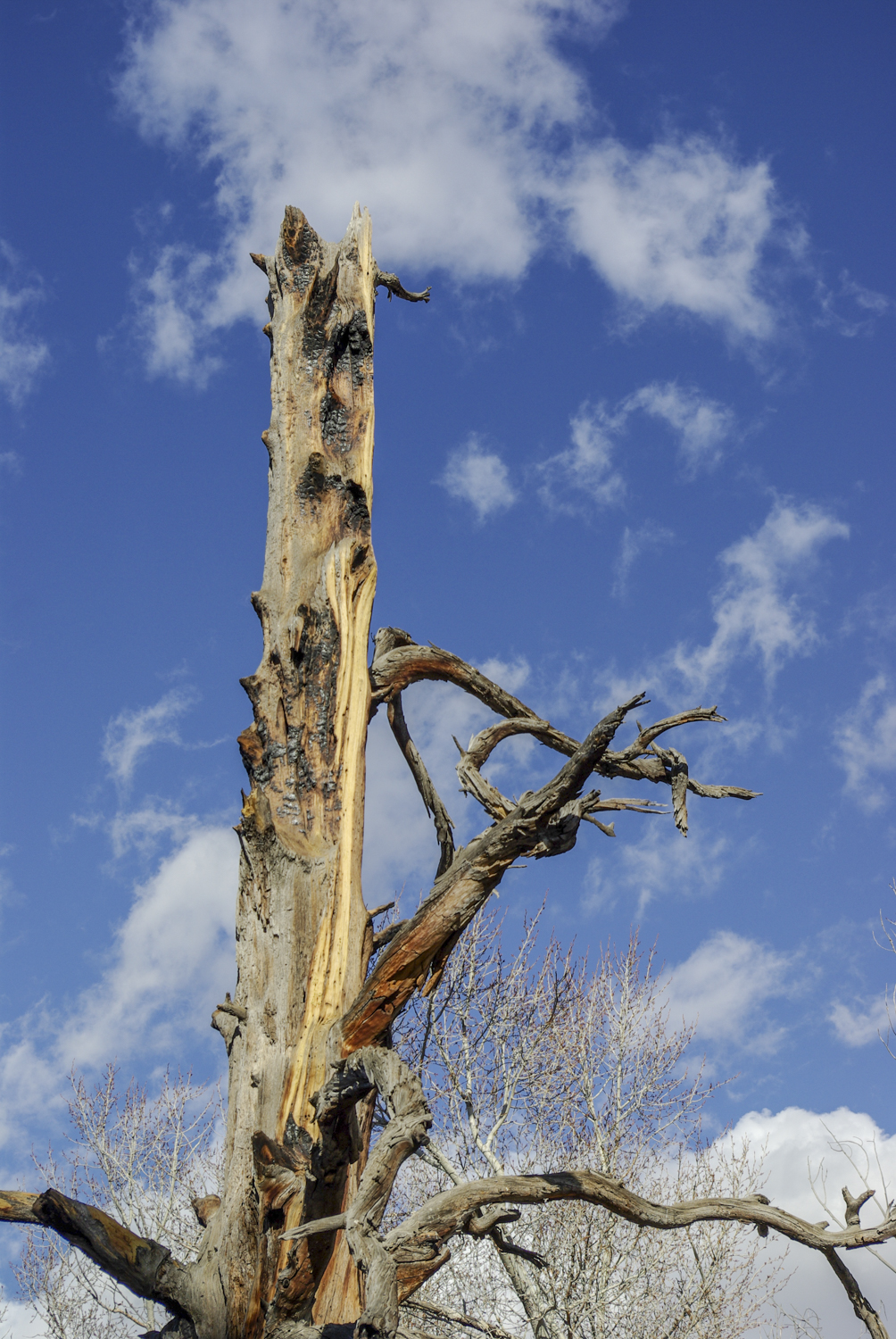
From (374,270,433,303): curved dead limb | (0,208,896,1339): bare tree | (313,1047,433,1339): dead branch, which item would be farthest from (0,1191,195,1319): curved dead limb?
(374,270,433,303): curved dead limb

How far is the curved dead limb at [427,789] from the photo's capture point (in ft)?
18.4

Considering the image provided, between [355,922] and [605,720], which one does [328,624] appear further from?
[605,720]

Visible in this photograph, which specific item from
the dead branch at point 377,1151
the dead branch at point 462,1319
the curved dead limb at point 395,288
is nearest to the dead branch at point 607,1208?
the dead branch at point 377,1151

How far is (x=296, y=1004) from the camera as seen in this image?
4.13m

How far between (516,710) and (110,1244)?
329 cm

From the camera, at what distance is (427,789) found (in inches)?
226

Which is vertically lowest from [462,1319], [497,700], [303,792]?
[462,1319]

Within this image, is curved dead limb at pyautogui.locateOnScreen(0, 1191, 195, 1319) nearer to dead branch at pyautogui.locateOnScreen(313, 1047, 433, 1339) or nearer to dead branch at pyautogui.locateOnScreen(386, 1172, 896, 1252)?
dead branch at pyautogui.locateOnScreen(313, 1047, 433, 1339)

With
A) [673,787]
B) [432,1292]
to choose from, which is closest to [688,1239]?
[432,1292]

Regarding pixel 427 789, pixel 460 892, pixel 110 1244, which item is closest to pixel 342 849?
pixel 460 892

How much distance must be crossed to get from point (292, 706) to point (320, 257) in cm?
287

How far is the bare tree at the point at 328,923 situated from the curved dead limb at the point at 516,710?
14 mm

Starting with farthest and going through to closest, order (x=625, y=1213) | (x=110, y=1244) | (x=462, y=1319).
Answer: (x=462, y=1319), (x=625, y=1213), (x=110, y=1244)

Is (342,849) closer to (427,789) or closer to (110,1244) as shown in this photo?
(427,789)
